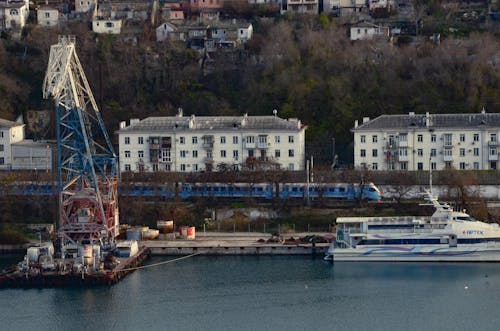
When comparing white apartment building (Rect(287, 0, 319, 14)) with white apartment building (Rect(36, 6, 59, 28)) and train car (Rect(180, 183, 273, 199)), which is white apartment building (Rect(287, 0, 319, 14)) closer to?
white apartment building (Rect(36, 6, 59, 28))

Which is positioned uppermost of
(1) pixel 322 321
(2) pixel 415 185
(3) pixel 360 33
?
(3) pixel 360 33

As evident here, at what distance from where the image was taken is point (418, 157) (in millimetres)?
51812

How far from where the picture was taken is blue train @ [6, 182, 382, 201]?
49.0 meters

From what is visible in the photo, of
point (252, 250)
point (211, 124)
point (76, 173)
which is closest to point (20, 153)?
point (211, 124)

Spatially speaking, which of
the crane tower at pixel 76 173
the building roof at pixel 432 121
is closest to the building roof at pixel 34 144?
the crane tower at pixel 76 173

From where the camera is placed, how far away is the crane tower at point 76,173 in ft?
149

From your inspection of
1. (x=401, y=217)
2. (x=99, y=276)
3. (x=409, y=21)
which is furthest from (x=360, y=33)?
(x=99, y=276)

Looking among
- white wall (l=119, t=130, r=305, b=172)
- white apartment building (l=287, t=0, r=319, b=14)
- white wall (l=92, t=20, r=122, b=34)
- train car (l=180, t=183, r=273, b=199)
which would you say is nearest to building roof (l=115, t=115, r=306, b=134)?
white wall (l=119, t=130, r=305, b=172)

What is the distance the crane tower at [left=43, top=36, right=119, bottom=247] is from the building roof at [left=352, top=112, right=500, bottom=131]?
10070 millimetres

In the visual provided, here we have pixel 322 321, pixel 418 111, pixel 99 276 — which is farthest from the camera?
pixel 418 111

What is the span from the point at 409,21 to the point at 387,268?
Answer: 76.9 feet

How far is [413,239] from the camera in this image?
43.4 meters

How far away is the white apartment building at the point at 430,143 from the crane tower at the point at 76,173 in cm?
976

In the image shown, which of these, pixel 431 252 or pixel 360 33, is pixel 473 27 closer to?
pixel 360 33
